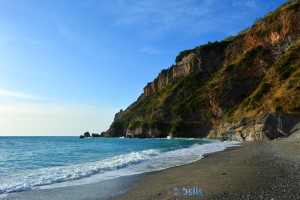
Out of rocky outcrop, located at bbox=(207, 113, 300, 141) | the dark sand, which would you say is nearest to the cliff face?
rocky outcrop, located at bbox=(207, 113, 300, 141)

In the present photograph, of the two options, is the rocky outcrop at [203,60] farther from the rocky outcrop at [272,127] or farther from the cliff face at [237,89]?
the rocky outcrop at [272,127]

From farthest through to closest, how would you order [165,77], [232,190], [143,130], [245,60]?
[165,77] → [143,130] → [245,60] → [232,190]

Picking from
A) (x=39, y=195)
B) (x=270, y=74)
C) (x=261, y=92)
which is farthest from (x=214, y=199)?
(x=270, y=74)

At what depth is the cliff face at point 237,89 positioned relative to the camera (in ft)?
207

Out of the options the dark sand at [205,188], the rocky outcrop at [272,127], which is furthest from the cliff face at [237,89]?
the dark sand at [205,188]

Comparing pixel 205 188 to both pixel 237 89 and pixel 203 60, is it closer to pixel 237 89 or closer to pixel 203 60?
pixel 237 89

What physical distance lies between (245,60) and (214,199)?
10343 centimetres

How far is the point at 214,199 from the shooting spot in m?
10.3

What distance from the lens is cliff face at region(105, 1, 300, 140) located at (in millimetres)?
63156

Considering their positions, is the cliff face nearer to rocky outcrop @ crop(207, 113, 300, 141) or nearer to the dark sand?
rocky outcrop @ crop(207, 113, 300, 141)

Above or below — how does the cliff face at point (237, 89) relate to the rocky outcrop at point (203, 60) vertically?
below

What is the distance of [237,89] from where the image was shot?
335 ft

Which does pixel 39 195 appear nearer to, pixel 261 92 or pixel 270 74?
pixel 261 92

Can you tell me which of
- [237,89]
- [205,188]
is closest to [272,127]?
[205,188]
